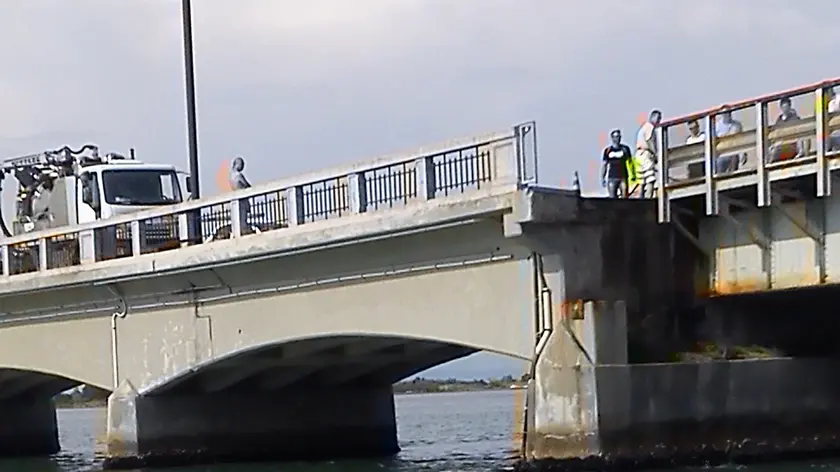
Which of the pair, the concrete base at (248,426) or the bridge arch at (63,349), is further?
the bridge arch at (63,349)

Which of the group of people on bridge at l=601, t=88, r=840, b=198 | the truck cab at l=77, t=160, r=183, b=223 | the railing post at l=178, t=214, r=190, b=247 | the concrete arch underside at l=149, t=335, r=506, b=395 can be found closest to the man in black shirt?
the group of people on bridge at l=601, t=88, r=840, b=198

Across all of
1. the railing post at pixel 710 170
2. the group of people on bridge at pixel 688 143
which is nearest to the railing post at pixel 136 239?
the group of people on bridge at pixel 688 143

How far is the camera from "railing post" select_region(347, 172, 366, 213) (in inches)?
1006

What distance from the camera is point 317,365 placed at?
32000 millimetres

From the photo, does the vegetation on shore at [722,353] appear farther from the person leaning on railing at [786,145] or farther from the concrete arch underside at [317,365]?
the concrete arch underside at [317,365]

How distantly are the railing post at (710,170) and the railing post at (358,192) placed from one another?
18.5 ft

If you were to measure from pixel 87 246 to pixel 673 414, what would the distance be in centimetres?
1371

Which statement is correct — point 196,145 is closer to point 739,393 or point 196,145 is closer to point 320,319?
point 320,319

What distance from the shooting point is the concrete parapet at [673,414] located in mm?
22125

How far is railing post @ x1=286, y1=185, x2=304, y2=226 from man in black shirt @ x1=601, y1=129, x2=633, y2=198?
5.14 m

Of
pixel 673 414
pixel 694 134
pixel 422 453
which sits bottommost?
pixel 422 453

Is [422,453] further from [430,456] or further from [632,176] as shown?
[632,176]

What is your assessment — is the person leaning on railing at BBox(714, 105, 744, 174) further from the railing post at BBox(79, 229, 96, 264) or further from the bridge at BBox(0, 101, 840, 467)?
the railing post at BBox(79, 229, 96, 264)

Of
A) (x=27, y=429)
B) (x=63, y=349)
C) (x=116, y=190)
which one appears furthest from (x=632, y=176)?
(x=27, y=429)
